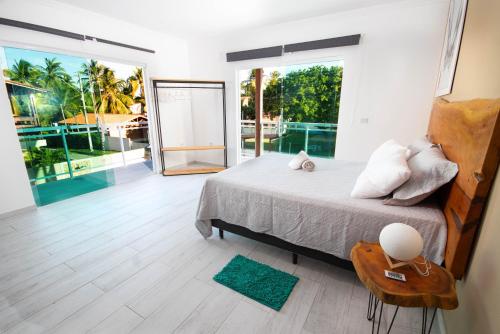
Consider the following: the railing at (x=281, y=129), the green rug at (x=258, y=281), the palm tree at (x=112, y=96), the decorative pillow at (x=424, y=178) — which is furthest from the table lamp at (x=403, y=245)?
the palm tree at (x=112, y=96)

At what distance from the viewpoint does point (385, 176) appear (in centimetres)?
152

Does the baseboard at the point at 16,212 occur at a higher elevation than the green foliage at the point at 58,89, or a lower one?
lower

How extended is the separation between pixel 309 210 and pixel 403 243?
74 cm

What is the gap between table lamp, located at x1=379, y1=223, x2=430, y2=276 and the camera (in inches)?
37.8

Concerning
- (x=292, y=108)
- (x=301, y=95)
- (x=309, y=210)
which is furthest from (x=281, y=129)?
(x=309, y=210)

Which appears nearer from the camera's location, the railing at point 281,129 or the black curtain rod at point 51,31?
the black curtain rod at point 51,31

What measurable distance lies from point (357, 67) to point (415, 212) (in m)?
2.48

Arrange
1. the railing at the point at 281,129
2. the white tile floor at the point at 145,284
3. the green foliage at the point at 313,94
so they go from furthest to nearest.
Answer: the railing at the point at 281,129
the green foliage at the point at 313,94
the white tile floor at the point at 145,284

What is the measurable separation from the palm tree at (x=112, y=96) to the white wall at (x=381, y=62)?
2779 mm

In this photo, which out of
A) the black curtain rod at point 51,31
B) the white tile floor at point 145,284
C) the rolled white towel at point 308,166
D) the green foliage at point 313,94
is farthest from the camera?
the green foliage at point 313,94

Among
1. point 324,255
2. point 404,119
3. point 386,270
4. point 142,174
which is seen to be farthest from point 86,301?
point 404,119

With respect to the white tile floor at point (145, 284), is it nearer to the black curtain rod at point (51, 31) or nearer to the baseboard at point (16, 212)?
the baseboard at point (16, 212)

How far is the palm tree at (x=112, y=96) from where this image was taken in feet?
12.9

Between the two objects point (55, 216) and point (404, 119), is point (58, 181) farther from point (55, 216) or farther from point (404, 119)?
point (404, 119)
